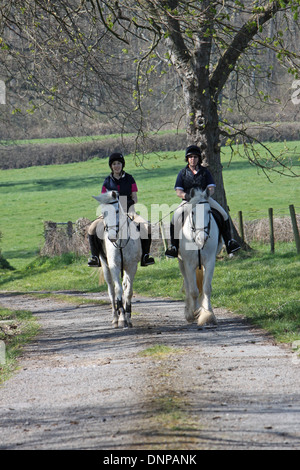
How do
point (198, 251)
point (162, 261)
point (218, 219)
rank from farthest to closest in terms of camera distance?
1. point (162, 261)
2. point (218, 219)
3. point (198, 251)

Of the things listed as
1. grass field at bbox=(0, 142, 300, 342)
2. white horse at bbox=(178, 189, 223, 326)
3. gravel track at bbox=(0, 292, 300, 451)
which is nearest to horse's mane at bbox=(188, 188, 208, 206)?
white horse at bbox=(178, 189, 223, 326)

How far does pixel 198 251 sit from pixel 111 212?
1.46 meters

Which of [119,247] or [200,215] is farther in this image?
[119,247]

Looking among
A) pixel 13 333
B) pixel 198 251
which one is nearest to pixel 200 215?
pixel 198 251

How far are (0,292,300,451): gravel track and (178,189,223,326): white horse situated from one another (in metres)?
0.34

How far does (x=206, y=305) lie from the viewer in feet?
36.5

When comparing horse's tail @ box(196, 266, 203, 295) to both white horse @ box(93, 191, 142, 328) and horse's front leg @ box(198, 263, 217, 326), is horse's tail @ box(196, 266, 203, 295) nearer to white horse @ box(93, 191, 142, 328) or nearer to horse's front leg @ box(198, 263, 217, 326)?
horse's front leg @ box(198, 263, 217, 326)

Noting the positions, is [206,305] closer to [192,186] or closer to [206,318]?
[206,318]

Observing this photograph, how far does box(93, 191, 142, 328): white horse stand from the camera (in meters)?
11.3

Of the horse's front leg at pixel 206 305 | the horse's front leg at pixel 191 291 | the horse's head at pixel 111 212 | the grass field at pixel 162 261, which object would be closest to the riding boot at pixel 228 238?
the horse's front leg at pixel 206 305

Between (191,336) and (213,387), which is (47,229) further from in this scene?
(213,387)

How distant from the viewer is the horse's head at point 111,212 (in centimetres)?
1120
